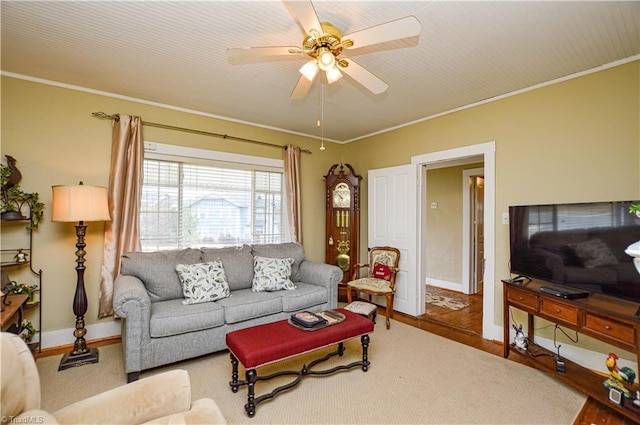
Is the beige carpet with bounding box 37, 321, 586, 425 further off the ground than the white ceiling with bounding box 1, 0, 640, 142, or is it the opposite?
the white ceiling with bounding box 1, 0, 640, 142

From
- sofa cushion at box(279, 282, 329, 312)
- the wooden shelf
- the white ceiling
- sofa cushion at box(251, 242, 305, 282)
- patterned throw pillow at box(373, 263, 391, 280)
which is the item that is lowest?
sofa cushion at box(279, 282, 329, 312)

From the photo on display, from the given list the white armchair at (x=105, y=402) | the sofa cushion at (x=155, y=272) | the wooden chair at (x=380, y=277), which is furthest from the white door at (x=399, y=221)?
the white armchair at (x=105, y=402)

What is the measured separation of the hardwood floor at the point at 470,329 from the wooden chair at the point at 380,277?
0.48 m

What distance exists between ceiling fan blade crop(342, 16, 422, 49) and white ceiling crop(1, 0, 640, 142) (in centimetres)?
28

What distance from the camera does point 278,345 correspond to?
2.19m

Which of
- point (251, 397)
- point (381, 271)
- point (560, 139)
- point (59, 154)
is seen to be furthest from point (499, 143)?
point (59, 154)

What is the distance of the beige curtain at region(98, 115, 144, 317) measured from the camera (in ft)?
10.8

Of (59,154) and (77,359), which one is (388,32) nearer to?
(59,154)

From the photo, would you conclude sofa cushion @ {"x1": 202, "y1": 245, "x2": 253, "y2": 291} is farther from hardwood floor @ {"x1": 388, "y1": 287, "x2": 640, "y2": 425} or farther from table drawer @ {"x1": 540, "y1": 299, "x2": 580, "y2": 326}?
table drawer @ {"x1": 540, "y1": 299, "x2": 580, "y2": 326}

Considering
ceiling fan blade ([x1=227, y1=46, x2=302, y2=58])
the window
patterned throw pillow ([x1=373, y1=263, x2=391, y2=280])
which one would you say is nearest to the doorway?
patterned throw pillow ([x1=373, y1=263, x2=391, y2=280])

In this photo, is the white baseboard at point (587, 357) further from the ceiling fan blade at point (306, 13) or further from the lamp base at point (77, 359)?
the lamp base at point (77, 359)

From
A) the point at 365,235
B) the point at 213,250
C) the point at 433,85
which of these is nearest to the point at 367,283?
the point at 365,235

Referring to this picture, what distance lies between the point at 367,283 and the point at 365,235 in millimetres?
1149

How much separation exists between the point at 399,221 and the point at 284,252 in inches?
65.9
